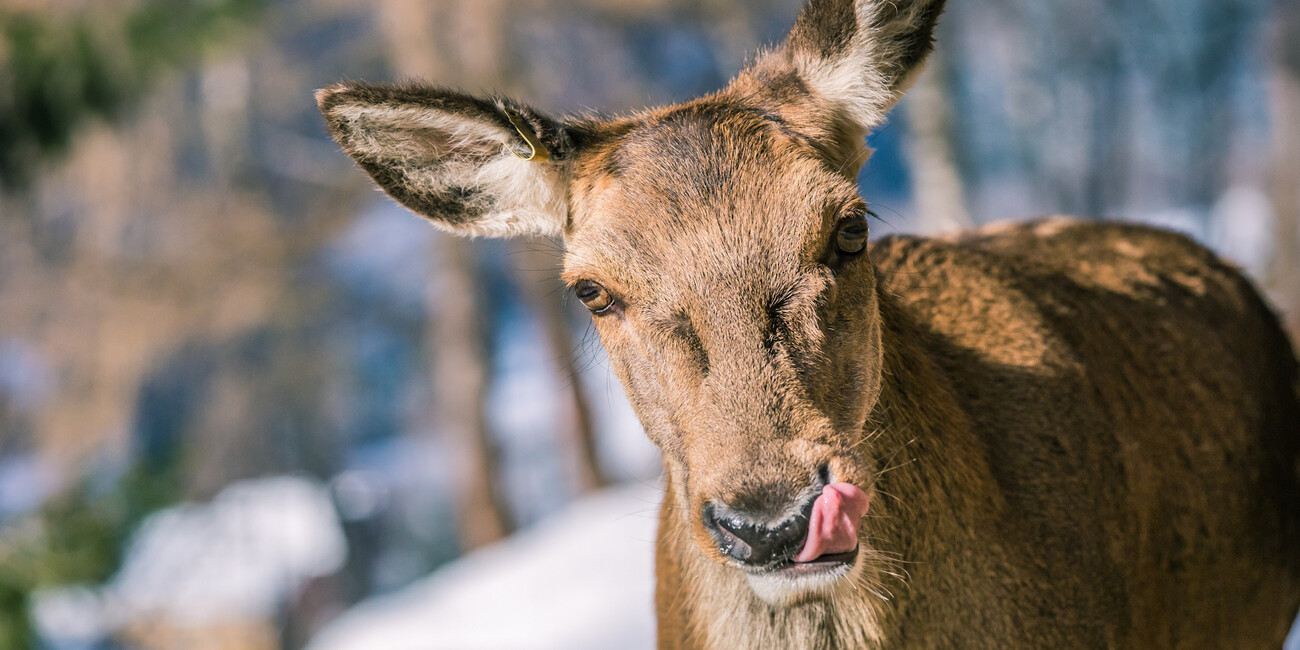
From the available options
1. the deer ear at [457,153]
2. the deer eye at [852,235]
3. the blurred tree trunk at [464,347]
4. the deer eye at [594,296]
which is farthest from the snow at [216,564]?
the deer eye at [852,235]

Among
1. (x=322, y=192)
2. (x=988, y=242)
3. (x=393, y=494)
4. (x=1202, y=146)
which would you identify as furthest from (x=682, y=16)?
(x=988, y=242)

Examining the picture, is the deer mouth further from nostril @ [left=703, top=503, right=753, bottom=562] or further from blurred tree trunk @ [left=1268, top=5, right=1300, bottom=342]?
blurred tree trunk @ [left=1268, top=5, right=1300, bottom=342]

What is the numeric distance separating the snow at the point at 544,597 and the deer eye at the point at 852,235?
→ 5774 millimetres

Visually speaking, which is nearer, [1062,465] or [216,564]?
[1062,465]

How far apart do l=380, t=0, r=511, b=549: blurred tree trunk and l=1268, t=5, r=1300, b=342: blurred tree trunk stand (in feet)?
33.9

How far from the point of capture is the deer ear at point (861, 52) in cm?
290

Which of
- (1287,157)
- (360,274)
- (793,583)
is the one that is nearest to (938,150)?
(1287,157)

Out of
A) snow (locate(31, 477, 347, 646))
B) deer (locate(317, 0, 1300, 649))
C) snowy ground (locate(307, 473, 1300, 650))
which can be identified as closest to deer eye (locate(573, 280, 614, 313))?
deer (locate(317, 0, 1300, 649))

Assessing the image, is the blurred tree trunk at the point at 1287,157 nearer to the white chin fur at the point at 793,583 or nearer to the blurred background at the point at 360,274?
the blurred background at the point at 360,274

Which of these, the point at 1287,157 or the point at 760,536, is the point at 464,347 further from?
the point at 1287,157

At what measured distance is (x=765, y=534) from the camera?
2.04 meters

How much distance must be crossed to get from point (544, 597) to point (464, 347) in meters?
4.32

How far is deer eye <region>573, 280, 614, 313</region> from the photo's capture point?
2656mm

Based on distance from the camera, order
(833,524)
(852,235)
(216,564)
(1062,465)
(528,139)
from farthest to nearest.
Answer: (216,564) → (1062,465) → (528,139) → (852,235) → (833,524)
